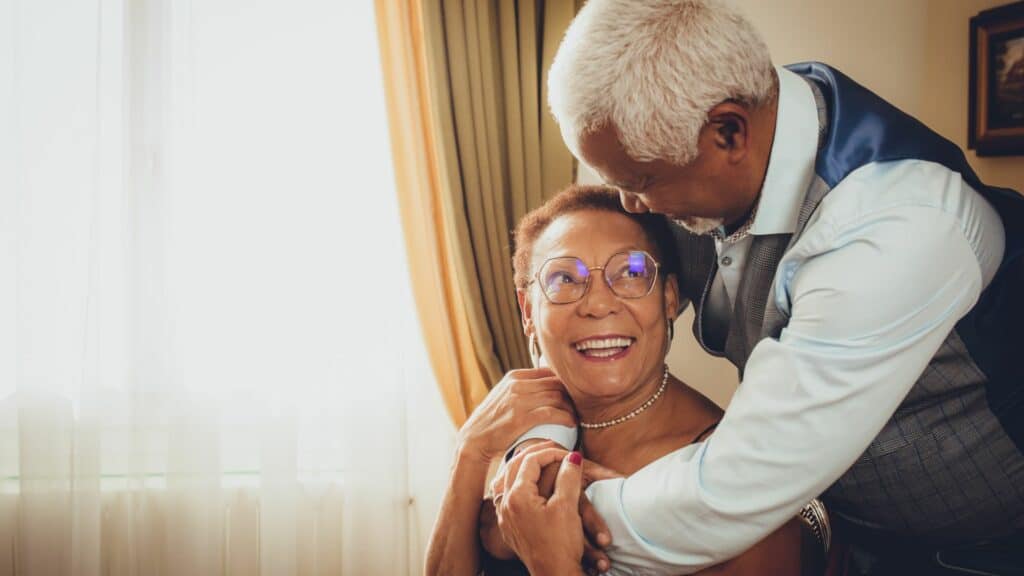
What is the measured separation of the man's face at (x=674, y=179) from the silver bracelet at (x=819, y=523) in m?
0.57

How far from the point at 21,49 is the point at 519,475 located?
258cm

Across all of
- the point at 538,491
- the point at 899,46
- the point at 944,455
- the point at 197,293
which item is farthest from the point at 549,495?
the point at 197,293

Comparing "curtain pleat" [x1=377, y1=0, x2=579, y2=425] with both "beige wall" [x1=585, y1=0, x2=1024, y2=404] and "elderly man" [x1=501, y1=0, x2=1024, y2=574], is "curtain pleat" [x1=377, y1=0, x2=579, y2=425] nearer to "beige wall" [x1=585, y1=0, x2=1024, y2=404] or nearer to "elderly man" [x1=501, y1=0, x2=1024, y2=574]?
"beige wall" [x1=585, y1=0, x2=1024, y2=404]

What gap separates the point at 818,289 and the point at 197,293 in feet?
7.91

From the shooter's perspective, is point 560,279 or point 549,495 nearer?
point 549,495

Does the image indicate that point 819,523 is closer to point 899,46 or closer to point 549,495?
point 549,495

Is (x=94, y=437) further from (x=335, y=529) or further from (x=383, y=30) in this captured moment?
(x=383, y=30)

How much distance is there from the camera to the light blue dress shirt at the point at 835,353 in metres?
→ 1.11

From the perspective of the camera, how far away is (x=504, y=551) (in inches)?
63.3

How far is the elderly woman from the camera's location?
154 cm

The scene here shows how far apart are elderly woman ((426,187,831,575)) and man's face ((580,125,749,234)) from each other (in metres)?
0.19

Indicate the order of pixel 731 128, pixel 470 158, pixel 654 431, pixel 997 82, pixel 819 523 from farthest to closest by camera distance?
pixel 470 158 < pixel 997 82 < pixel 654 431 < pixel 819 523 < pixel 731 128

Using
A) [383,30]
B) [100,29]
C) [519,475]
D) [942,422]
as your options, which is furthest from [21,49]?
[942,422]

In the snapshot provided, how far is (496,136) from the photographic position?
295 centimetres
